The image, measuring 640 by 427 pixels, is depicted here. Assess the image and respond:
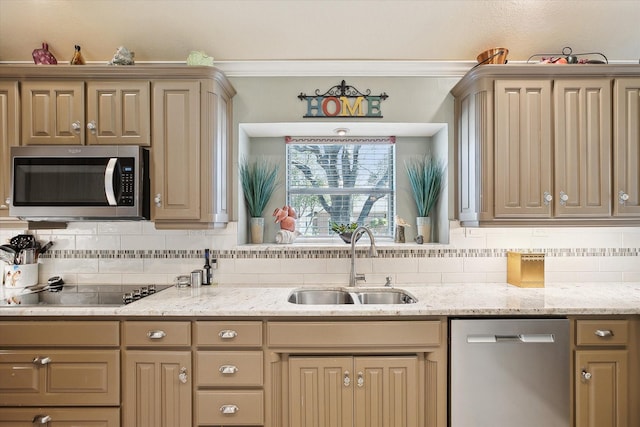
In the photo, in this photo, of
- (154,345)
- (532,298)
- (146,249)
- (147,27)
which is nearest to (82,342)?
(154,345)

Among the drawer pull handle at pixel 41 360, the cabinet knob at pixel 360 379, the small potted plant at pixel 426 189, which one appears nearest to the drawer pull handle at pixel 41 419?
the drawer pull handle at pixel 41 360

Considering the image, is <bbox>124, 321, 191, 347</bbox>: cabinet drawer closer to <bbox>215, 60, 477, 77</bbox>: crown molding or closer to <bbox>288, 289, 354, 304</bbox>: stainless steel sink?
<bbox>288, 289, 354, 304</bbox>: stainless steel sink

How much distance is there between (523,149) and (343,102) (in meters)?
1.21

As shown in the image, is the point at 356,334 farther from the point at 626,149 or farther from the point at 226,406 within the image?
the point at 626,149

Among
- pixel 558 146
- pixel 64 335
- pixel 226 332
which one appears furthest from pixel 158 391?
pixel 558 146

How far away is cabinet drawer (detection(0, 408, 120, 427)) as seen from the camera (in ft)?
6.09

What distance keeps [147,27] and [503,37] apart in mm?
2396

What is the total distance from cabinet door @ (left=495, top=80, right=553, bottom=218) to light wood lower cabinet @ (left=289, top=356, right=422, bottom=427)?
45.2 inches

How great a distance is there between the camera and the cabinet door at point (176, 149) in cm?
217

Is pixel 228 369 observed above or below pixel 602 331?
below

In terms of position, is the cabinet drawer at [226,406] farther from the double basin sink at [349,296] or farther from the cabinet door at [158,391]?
the double basin sink at [349,296]

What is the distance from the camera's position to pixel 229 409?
72.6 inches

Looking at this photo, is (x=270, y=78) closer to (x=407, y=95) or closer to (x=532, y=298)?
(x=407, y=95)

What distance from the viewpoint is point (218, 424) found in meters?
1.85
